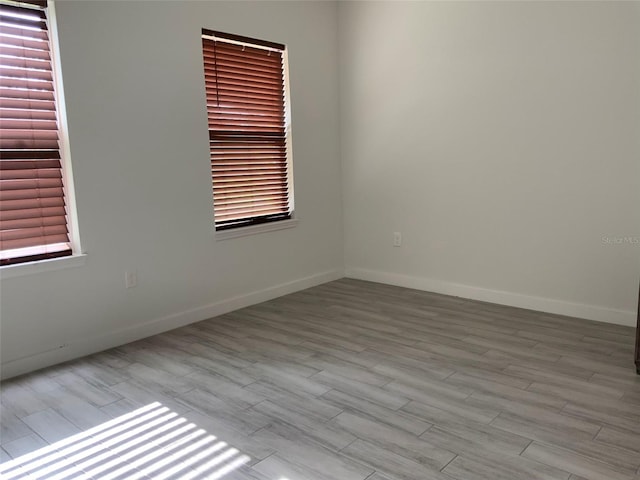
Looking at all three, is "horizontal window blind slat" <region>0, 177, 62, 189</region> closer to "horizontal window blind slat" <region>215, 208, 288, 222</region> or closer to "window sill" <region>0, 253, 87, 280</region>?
"window sill" <region>0, 253, 87, 280</region>

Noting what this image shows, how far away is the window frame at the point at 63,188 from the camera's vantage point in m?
2.76

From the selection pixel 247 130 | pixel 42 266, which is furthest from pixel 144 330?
pixel 247 130

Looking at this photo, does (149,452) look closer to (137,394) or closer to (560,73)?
(137,394)

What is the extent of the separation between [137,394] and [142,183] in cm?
139

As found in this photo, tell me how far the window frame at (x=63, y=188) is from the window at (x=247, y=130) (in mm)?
1043

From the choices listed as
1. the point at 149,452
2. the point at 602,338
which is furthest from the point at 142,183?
the point at 602,338

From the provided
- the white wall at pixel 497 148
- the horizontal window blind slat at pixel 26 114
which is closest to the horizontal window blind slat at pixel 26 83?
the horizontal window blind slat at pixel 26 114

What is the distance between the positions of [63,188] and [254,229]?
1478 millimetres

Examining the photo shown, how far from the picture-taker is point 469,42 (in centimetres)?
376

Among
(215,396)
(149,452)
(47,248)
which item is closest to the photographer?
(149,452)

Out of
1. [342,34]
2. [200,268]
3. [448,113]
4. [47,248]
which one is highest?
[342,34]

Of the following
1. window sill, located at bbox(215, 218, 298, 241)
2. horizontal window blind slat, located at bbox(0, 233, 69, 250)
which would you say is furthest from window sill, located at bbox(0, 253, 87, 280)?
window sill, located at bbox(215, 218, 298, 241)

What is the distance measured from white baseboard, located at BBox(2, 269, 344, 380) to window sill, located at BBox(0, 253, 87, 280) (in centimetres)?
48

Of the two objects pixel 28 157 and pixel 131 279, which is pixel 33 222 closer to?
pixel 28 157
